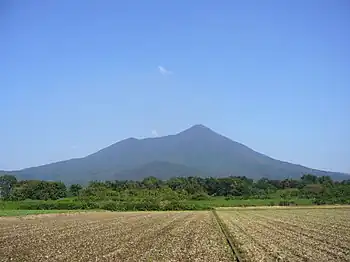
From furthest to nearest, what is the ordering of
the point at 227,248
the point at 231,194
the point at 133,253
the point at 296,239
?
1. the point at 231,194
2. the point at 296,239
3. the point at 227,248
4. the point at 133,253

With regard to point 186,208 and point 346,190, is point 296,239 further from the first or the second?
point 346,190

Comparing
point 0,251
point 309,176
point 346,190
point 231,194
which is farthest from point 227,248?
point 309,176

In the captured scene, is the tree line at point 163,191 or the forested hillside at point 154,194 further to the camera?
the tree line at point 163,191

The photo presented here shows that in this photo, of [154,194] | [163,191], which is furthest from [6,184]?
[154,194]

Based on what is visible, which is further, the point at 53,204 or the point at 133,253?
the point at 53,204

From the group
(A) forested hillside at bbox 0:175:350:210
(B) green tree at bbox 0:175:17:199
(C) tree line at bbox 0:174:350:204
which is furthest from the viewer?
(B) green tree at bbox 0:175:17:199

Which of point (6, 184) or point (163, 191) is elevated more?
point (6, 184)

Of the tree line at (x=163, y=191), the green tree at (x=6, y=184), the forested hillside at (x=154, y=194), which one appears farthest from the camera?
the green tree at (x=6, y=184)

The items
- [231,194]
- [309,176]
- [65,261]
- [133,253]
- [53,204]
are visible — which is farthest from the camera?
[309,176]

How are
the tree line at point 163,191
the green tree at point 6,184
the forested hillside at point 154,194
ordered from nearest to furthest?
the forested hillside at point 154,194 < the tree line at point 163,191 < the green tree at point 6,184

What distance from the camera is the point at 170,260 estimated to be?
16.2 metres

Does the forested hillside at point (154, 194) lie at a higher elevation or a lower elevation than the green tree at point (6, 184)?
lower

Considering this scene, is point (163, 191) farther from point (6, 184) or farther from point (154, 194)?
point (6, 184)

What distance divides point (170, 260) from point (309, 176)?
15748 cm
